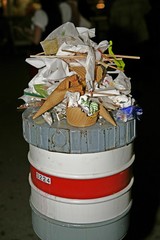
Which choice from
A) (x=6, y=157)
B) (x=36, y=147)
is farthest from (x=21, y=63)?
(x=36, y=147)

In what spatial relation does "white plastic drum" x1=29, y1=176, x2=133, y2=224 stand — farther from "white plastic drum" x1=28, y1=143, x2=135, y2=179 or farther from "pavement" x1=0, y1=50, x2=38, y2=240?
"pavement" x1=0, y1=50, x2=38, y2=240

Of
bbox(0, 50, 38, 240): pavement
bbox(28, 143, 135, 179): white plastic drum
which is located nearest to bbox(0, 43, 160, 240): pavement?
bbox(0, 50, 38, 240): pavement

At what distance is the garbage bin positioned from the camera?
2.16 metres

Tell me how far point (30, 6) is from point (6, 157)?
319 inches

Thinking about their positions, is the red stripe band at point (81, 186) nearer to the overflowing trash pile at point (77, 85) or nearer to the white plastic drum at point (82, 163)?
the white plastic drum at point (82, 163)

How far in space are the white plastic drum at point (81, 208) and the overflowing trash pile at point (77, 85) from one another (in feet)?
1.18

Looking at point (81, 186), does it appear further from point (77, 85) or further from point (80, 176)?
point (77, 85)

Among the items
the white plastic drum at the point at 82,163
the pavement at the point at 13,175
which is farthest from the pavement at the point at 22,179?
the white plastic drum at the point at 82,163

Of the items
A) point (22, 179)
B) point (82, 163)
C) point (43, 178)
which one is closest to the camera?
point (82, 163)

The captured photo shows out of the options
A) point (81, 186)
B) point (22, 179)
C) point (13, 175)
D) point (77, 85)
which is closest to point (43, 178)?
point (81, 186)

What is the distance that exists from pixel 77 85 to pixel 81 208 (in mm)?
574

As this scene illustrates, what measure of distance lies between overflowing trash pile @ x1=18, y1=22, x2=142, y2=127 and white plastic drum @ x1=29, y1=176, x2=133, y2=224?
358mm

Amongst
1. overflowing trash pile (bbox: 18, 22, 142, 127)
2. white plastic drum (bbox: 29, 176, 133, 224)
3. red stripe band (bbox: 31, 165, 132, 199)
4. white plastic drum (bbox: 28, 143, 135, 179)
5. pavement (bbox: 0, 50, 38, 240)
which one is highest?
overflowing trash pile (bbox: 18, 22, 142, 127)

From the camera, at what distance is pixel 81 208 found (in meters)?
2.23
